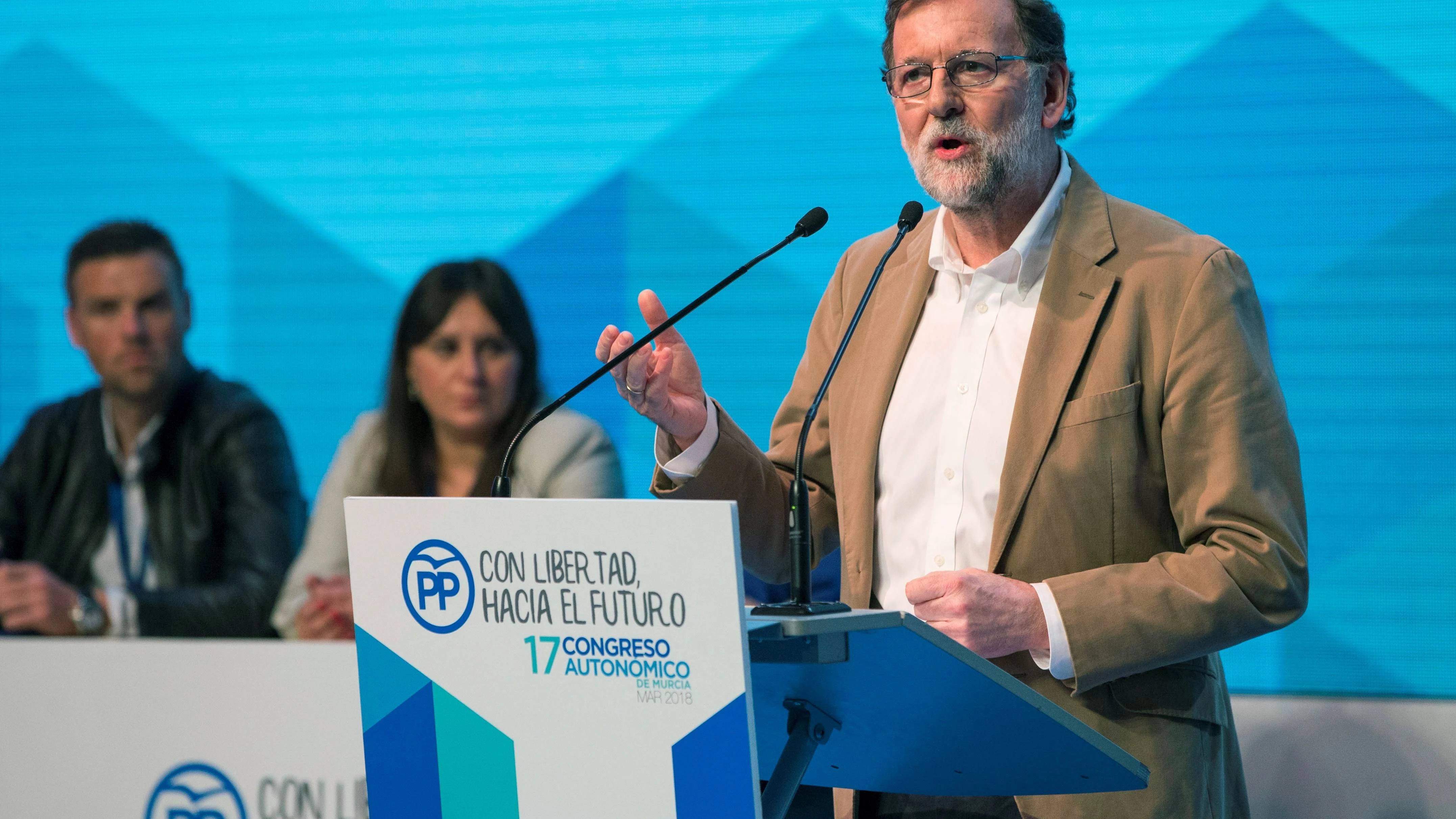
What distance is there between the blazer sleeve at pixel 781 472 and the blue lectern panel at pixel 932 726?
1.19 ft

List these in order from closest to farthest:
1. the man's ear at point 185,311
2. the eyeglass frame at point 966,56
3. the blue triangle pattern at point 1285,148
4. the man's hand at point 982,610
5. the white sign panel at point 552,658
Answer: the white sign panel at point 552,658
the man's hand at point 982,610
the eyeglass frame at point 966,56
the blue triangle pattern at point 1285,148
the man's ear at point 185,311

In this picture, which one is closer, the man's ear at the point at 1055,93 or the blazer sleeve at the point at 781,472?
the blazer sleeve at the point at 781,472

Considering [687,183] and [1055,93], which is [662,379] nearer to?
[1055,93]

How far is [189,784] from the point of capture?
124 inches

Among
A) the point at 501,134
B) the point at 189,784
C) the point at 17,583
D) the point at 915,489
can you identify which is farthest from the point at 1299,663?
the point at 17,583

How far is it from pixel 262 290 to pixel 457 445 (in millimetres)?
694

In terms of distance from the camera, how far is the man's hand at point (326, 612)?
3.15 metres

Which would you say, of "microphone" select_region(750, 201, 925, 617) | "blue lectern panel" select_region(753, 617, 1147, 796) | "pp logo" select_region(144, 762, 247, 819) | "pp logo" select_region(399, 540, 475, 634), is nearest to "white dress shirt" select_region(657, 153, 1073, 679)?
"blue lectern panel" select_region(753, 617, 1147, 796)

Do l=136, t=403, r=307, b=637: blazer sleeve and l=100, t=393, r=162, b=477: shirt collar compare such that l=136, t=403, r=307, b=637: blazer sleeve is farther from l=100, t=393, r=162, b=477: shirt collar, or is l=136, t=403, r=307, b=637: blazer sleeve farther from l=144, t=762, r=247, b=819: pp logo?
l=144, t=762, r=247, b=819: pp logo

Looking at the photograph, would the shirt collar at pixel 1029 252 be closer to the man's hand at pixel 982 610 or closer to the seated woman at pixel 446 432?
the man's hand at pixel 982 610

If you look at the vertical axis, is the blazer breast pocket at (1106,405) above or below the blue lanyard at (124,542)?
below

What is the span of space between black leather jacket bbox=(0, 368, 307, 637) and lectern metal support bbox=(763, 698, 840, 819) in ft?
7.42

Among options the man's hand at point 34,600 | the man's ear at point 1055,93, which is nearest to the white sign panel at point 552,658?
the man's ear at point 1055,93

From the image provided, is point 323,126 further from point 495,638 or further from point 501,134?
point 495,638
